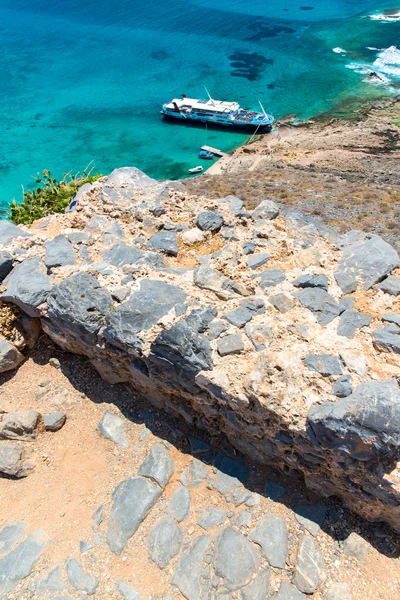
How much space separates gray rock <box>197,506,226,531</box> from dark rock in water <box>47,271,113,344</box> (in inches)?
164

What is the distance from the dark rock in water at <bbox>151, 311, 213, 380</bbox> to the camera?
27.2 feet

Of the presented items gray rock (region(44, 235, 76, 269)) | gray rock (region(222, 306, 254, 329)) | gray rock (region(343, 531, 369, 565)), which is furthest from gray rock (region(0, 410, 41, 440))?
gray rock (region(343, 531, 369, 565))

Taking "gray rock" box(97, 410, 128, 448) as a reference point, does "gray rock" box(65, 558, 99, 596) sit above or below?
below

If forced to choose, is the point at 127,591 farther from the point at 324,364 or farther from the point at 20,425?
the point at 324,364

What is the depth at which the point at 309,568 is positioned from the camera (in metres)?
7.63

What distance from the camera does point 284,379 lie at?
25.6ft

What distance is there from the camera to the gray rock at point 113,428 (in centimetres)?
965

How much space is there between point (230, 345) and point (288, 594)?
4297 mm

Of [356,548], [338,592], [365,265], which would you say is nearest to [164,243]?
[365,265]

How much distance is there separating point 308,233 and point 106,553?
8447mm

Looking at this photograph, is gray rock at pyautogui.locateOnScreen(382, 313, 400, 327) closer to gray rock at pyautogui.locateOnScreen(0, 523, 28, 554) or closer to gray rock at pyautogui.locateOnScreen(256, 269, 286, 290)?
gray rock at pyautogui.locateOnScreen(256, 269, 286, 290)

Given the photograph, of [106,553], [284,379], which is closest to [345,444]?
[284,379]

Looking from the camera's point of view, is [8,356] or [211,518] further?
[8,356]

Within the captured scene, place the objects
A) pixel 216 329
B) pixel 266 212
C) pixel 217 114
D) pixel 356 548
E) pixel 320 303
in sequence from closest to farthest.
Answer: pixel 356 548 < pixel 216 329 < pixel 320 303 < pixel 266 212 < pixel 217 114
